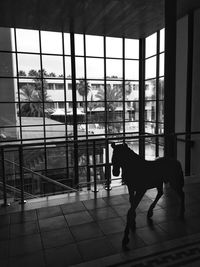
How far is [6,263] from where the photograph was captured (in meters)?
2.03

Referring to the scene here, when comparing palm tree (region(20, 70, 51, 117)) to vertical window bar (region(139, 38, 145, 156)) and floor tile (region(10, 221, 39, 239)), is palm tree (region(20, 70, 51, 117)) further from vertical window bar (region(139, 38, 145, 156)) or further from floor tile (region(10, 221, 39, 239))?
floor tile (region(10, 221, 39, 239))

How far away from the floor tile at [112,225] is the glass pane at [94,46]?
650 cm

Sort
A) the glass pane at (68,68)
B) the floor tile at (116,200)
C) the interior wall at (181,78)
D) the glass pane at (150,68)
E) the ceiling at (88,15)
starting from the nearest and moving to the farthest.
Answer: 1. the floor tile at (116,200)
2. the ceiling at (88,15)
3. the interior wall at (181,78)
4. the glass pane at (68,68)
5. the glass pane at (150,68)

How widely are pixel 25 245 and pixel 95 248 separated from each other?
2.33 feet

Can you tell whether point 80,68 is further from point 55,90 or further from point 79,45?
point 55,90

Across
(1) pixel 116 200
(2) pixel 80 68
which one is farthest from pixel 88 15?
(1) pixel 116 200

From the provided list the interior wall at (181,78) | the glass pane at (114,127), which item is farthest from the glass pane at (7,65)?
the interior wall at (181,78)

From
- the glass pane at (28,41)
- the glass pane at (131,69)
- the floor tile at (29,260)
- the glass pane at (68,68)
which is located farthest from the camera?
the glass pane at (131,69)

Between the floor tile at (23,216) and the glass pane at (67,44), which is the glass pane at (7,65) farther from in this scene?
the floor tile at (23,216)

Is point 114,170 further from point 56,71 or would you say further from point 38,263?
point 56,71

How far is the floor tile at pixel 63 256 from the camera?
2.02 m

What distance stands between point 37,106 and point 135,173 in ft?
19.9

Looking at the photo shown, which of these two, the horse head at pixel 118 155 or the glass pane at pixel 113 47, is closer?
the horse head at pixel 118 155

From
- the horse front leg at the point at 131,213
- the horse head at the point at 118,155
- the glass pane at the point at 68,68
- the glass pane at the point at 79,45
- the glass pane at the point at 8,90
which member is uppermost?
the glass pane at the point at 79,45
